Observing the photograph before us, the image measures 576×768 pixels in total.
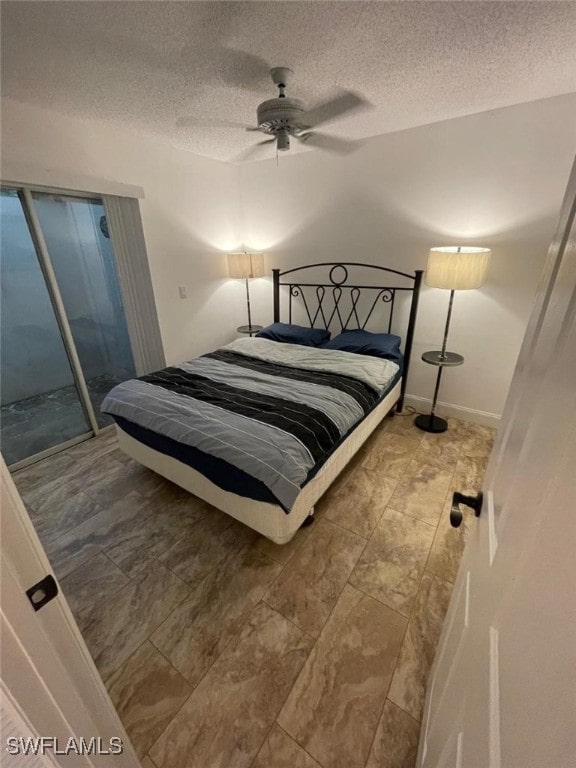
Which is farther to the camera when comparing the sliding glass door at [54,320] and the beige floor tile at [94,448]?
the beige floor tile at [94,448]

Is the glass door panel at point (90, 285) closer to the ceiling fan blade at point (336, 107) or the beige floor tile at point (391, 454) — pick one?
the ceiling fan blade at point (336, 107)

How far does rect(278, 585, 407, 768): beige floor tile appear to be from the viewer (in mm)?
1043

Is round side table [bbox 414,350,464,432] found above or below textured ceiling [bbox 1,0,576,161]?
below

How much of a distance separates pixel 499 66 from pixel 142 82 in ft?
6.69

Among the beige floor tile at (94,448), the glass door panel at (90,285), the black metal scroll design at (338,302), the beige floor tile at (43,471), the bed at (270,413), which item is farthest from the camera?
the black metal scroll design at (338,302)

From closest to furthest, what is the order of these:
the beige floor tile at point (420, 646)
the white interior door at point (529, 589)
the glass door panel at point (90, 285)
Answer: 1. the white interior door at point (529, 589)
2. the beige floor tile at point (420, 646)
3. the glass door panel at point (90, 285)

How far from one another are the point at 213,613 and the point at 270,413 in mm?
980

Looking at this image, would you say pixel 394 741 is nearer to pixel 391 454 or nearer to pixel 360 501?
pixel 360 501

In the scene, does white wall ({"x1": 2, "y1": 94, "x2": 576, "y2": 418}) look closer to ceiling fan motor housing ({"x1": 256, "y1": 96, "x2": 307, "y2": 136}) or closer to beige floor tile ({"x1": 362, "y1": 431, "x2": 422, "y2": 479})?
beige floor tile ({"x1": 362, "y1": 431, "x2": 422, "y2": 479})

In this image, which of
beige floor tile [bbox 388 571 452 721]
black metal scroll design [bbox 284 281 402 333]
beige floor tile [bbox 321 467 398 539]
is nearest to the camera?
beige floor tile [bbox 388 571 452 721]

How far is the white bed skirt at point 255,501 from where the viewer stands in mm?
1559

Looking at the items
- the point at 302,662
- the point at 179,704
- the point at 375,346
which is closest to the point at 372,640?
the point at 302,662

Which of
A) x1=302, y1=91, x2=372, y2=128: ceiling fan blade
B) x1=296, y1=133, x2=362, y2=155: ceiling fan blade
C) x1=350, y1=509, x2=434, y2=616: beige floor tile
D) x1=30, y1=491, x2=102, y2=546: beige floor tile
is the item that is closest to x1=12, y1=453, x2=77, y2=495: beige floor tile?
x1=30, y1=491, x2=102, y2=546: beige floor tile
